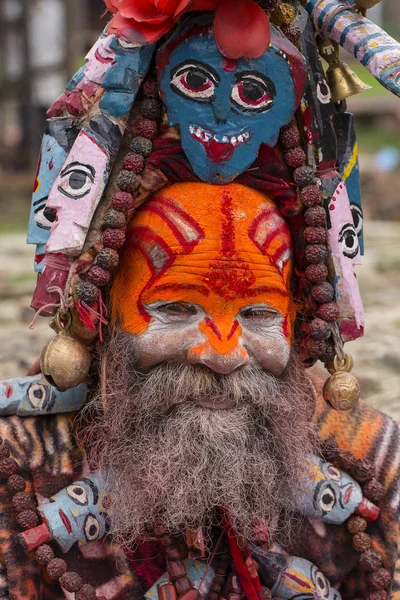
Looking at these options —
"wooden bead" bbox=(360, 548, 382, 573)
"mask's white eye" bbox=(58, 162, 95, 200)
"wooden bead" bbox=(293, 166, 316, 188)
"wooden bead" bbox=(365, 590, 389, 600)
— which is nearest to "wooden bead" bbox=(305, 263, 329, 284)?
"wooden bead" bbox=(293, 166, 316, 188)

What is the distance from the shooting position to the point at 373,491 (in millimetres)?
2980

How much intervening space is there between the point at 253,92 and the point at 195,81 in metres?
0.16

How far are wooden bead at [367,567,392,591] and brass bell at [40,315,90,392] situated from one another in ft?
3.77

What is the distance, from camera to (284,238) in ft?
8.84

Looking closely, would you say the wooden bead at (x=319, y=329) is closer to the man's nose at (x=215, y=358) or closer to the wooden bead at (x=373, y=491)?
the man's nose at (x=215, y=358)

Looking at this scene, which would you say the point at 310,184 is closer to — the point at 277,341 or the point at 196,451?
the point at 277,341

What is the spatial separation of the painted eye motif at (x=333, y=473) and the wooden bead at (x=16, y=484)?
99 centimetres

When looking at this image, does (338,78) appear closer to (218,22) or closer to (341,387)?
Result: (218,22)

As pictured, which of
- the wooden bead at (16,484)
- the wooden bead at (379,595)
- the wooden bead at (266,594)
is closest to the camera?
the wooden bead at (16,484)

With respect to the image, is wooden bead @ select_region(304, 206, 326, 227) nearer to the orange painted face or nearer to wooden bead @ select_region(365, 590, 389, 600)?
the orange painted face

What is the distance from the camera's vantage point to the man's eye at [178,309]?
8.63 ft

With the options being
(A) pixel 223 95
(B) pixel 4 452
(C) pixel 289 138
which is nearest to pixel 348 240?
(C) pixel 289 138

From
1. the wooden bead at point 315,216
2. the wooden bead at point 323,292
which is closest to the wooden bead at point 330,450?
the wooden bead at point 323,292

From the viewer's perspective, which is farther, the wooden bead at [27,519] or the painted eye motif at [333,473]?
the painted eye motif at [333,473]
